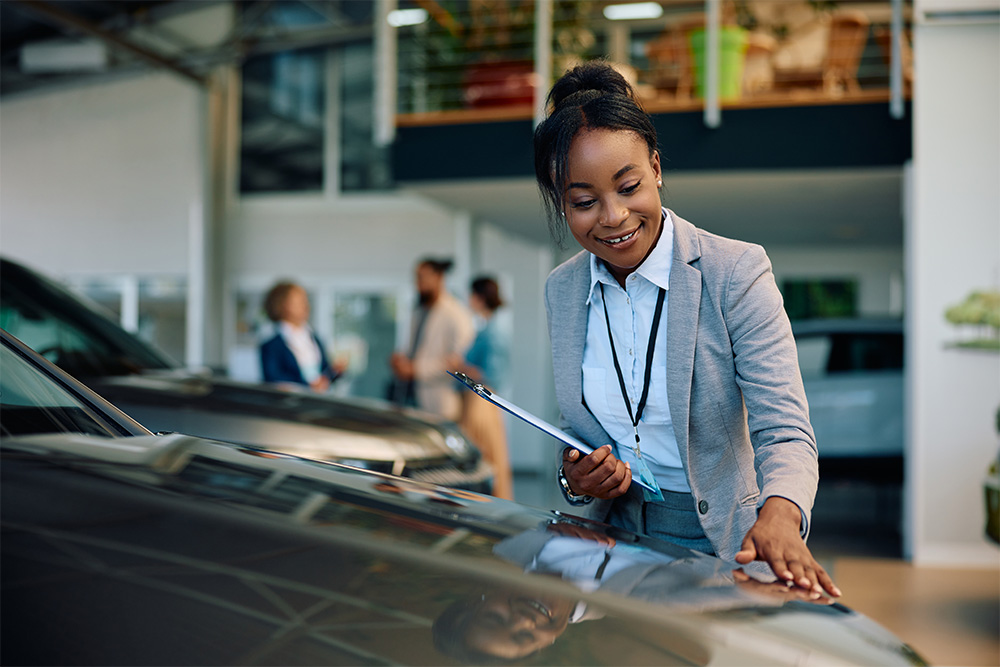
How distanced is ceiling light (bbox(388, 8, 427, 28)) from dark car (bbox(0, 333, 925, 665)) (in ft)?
19.6

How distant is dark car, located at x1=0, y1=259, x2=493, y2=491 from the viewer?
109 inches

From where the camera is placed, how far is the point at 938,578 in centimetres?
510

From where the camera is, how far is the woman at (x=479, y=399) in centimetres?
625

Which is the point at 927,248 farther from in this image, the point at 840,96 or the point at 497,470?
the point at 497,470

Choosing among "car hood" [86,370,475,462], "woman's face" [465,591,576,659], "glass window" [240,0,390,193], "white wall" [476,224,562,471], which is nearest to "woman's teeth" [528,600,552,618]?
"woman's face" [465,591,576,659]

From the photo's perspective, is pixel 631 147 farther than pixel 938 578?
No

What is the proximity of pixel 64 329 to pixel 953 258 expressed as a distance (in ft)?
15.6

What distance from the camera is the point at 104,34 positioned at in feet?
35.7

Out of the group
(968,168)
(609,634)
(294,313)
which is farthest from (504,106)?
(609,634)

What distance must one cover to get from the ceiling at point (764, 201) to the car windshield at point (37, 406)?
12.0 feet

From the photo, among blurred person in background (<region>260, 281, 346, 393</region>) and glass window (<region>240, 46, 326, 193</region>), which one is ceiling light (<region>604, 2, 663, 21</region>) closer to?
glass window (<region>240, 46, 326, 193</region>)

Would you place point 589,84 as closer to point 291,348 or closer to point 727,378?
point 727,378

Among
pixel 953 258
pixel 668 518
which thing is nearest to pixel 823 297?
pixel 953 258

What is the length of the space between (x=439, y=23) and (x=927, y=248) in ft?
12.2
